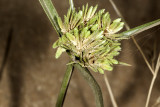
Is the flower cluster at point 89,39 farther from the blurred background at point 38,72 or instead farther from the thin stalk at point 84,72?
the blurred background at point 38,72

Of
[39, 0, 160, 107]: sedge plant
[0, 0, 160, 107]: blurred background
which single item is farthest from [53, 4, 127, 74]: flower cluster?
[0, 0, 160, 107]: blurred background

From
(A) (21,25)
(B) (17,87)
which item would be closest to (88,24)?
(B) (17,87)

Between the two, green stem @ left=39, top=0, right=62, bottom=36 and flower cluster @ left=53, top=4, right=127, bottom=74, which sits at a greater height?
green stem @ left=39, top=0, right=62, bottom=36

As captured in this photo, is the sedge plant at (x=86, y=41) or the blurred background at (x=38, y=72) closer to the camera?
the sedge plant at (x=86, y=41)

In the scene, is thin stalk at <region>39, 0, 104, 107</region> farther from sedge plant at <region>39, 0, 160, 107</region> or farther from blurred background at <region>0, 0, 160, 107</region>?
blurred background at <region>0, 0, 160, 107</region>

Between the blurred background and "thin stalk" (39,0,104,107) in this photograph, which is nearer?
"thin stalk" (39,0,104,107)

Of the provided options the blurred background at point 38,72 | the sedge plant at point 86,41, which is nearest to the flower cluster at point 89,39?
the sedge plant at point 86,41

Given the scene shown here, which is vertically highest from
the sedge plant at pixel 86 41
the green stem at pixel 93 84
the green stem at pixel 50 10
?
the green stem at pixel 50 10
